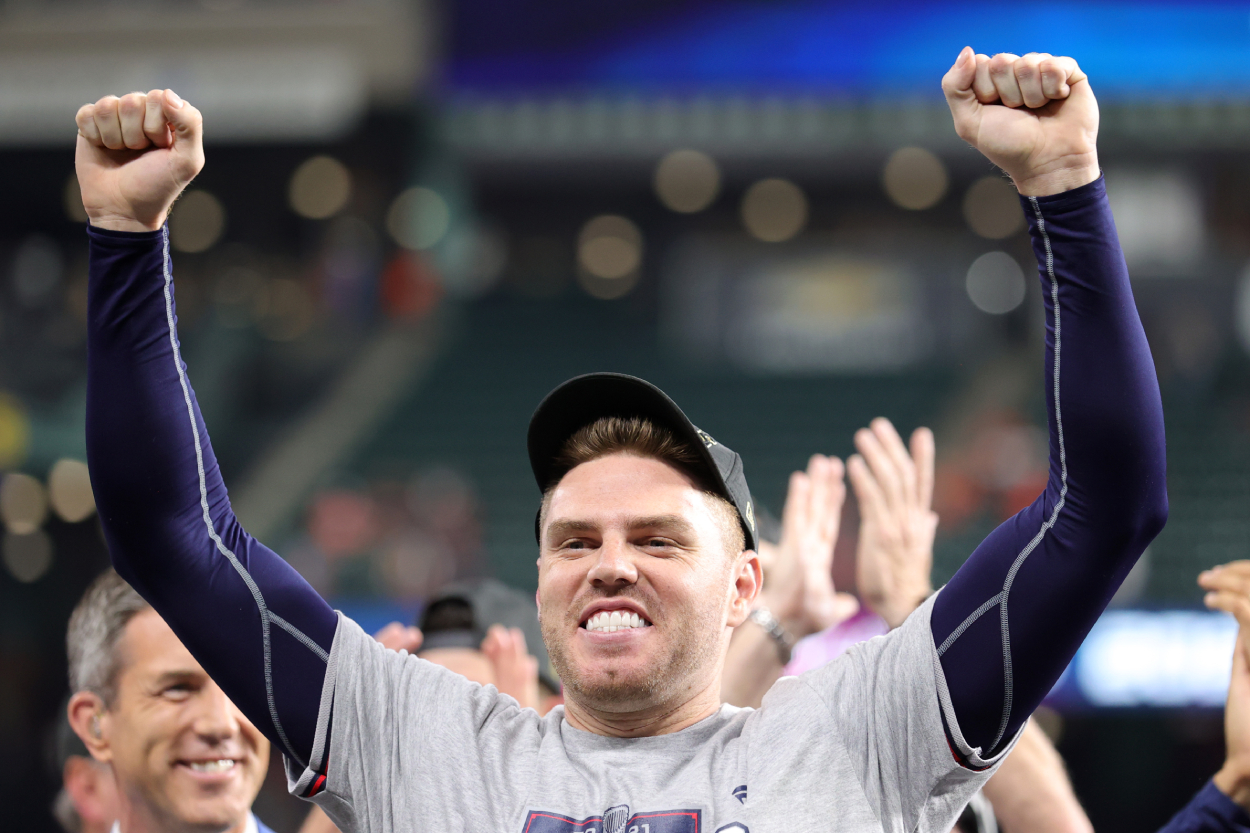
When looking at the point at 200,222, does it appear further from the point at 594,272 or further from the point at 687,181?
the point at 687,181

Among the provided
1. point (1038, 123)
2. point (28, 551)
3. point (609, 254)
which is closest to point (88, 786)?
point (1038, 123)

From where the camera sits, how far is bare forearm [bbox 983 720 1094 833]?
7.46 feet

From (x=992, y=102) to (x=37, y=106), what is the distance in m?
13.0

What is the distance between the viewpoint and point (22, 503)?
10.9 m

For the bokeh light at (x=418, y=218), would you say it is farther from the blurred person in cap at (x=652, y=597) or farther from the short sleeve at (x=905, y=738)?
the short sleeve at (x=905, y=738)

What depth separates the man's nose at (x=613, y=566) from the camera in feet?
5.94

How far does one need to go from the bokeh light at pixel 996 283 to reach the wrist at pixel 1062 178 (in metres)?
13.2

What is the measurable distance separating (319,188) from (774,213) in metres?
5.65

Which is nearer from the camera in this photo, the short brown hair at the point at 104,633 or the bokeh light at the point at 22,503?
the short brown hair at the point at 104,633

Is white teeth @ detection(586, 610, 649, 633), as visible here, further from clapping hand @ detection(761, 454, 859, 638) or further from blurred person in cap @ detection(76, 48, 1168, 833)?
clapping hand @ detection(761, 454, 859, 638)

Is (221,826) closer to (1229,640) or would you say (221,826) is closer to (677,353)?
(1229,640)

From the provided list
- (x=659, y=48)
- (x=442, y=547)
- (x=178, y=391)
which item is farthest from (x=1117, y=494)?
(x=659, y=48)

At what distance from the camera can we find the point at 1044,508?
1.67 metres

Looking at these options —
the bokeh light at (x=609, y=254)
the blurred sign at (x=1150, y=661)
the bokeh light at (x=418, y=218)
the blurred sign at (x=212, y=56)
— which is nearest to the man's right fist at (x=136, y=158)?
the blurred sign at (x=1150, y=661)
